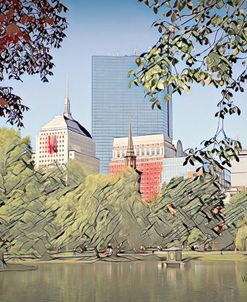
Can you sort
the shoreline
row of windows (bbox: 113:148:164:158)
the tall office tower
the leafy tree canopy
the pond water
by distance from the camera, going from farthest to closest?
row of windows (bbox: 113:148:164:158) < the tall office tower < the shoreline < the pond water < the leafy tree canopy

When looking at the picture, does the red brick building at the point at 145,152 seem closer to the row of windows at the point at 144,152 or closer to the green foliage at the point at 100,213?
the row of windows at the point at 144,152

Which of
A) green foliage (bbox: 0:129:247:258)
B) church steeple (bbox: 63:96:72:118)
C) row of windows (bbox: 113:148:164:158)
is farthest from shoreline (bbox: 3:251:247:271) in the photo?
row of windows (bbox: 113:148:164:158)

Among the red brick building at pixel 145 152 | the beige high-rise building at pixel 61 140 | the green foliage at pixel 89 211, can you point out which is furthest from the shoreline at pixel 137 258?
the red brick building at pixel 145 152

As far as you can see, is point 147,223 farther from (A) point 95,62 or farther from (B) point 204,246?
(A) point 95,62

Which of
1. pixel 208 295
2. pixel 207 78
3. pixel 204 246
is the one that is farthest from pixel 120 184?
pixel 207 78

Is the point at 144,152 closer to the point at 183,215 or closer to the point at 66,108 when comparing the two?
the point at 183,215

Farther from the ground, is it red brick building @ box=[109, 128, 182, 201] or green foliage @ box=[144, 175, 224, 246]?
red brick building @ box=[109, 128, 182, 201]

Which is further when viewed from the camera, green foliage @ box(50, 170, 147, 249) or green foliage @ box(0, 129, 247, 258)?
green foliage @ box(50, 170, 147, 249)

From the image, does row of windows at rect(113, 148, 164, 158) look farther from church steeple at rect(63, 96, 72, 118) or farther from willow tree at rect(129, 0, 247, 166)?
willow tree at rect(129, 0, 247, 166)

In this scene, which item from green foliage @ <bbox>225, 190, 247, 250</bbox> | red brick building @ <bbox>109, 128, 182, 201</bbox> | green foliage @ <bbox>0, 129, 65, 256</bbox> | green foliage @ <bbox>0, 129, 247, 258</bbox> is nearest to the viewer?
green foliage @ <bbox>0, 129, 65, 256</bbox>

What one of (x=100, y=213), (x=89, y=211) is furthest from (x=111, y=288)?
(x=100, y=213)

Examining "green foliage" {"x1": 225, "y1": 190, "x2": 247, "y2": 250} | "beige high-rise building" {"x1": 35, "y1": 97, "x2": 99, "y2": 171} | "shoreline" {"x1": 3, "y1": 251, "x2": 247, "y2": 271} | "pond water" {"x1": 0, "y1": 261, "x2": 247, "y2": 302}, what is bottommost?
"pond water" {"x1": 0, "y1": 261, "x2": 247, "y2": 302}
